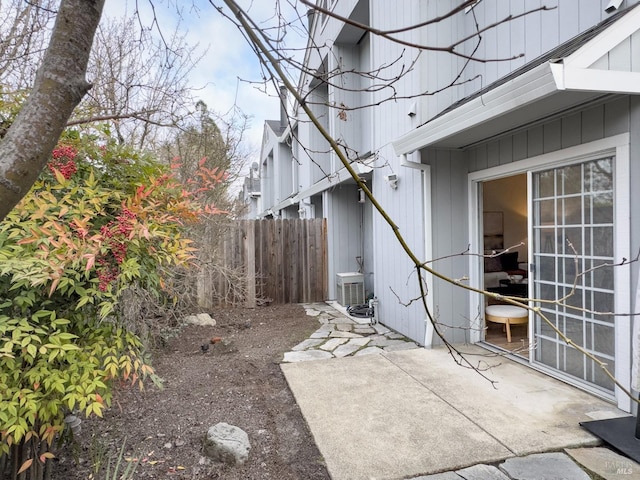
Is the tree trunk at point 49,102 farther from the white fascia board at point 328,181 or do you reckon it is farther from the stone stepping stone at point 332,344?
the stone stepping stone at point 332,344

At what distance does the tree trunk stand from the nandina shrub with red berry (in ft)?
2.26

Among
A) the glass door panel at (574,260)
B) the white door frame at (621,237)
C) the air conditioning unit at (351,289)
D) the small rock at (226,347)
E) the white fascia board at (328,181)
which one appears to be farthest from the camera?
the air conditioning unit at (351,289)

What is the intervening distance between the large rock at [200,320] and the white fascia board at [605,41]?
226 inches

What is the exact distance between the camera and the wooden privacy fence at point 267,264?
7551mm

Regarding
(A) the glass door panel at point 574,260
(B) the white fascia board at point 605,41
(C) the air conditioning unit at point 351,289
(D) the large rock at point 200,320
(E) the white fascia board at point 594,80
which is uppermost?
(B) the white fascia board at point 605,41

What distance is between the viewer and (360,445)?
272 cm

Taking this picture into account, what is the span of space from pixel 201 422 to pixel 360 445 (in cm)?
132

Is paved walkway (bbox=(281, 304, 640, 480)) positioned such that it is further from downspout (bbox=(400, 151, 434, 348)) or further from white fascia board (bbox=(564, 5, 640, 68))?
white fascia board (bbox=(564, 5, 640, 68))

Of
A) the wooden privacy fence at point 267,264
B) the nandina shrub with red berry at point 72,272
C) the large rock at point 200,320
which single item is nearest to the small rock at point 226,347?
the large rock at point 200,320

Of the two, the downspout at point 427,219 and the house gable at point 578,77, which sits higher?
the house gable at point 578,77

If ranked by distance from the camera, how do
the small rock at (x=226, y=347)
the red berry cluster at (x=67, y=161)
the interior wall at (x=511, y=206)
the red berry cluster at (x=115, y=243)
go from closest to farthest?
1. the red berry cluster at (x=115, y=243)
2. the red berry cluster at (x=67, y=161)
3. the small rock at (x=226, y=347)
4. the interior wall at (x=511, y=206)

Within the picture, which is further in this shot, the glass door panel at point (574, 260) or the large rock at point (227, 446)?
the glass door panel at point (574, 260)

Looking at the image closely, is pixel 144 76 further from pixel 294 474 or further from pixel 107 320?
pixel 294 474

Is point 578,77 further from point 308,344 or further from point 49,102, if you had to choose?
point 308,344
